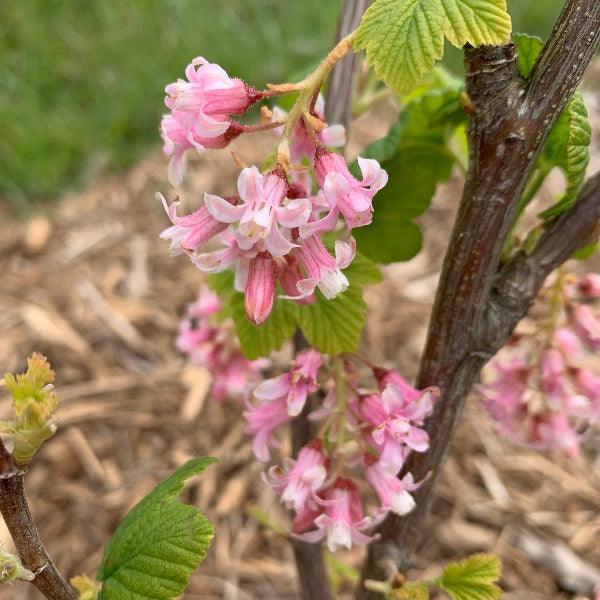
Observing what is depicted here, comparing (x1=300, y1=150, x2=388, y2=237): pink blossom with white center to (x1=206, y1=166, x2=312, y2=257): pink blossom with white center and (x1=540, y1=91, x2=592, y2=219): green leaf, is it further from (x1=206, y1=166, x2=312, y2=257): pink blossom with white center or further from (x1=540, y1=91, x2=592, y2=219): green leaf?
(x1=540, y1=91, x2=592, y2=219): green leaf

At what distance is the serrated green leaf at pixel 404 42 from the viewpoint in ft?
2.74

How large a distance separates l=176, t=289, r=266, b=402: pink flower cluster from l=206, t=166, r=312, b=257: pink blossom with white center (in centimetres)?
75

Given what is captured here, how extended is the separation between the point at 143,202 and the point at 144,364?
849 millimetres

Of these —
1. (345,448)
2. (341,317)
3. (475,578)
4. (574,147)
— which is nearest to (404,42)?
(574,147)

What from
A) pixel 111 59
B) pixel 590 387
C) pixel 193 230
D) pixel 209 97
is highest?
pixel 209 97

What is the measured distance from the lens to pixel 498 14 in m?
0.82

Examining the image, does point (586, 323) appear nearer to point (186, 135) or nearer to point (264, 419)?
Result: point (264, 419)

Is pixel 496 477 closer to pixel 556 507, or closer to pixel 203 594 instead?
pixel 556 507

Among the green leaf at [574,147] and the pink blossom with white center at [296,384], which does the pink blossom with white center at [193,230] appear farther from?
the green leaf at [574,147]

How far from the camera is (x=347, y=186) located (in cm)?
85

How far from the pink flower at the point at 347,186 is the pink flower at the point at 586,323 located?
1.87 feet

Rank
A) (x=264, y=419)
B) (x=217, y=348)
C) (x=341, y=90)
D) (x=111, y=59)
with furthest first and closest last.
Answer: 1. (x=111, y=59)
2. (x=217, y=348)
3. (x=341, y=90)
4. (x=264, y=419)

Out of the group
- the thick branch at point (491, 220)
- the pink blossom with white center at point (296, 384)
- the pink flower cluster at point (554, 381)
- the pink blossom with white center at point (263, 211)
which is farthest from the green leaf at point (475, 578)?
the pink blossom with white center at point (263, 211)

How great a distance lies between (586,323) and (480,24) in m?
0.62
